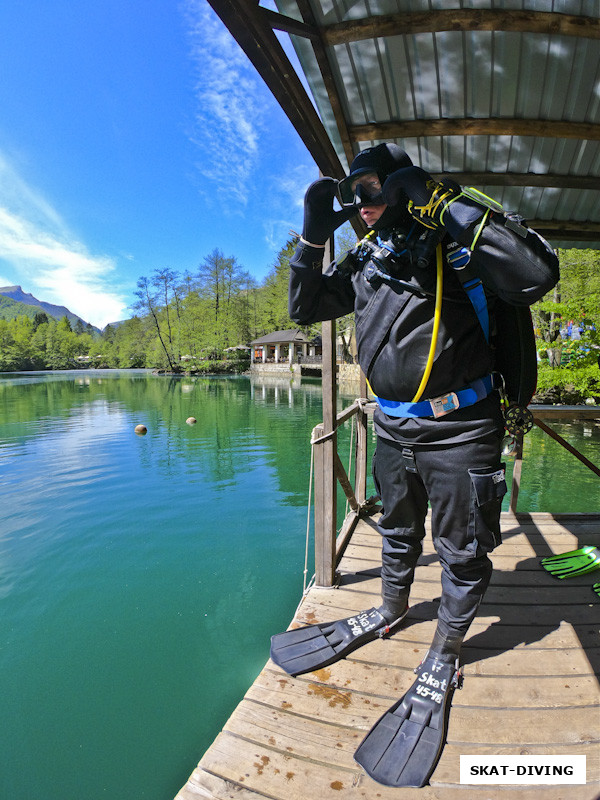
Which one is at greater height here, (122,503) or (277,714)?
(277,714)

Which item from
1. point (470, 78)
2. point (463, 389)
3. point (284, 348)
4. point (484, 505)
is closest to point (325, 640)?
point (484, 505)

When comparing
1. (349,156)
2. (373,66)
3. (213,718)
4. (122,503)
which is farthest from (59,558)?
(373,66)

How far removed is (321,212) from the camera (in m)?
1.80

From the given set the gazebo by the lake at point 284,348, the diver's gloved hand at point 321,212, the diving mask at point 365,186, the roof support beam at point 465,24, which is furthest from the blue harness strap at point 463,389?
the gazebo by the lake at point 284,348

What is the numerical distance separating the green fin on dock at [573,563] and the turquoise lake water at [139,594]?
2206 mm

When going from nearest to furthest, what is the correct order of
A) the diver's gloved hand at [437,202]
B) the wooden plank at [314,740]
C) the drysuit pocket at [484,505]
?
the diver's gloved hand at [437,202]
the wooden plank at [314,740]
the drysuit pocket at [484,505]

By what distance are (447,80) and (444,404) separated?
205 centimetres

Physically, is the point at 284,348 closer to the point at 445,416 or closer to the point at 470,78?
the point at 470,78

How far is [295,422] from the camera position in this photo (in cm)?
1549

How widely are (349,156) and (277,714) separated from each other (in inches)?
130

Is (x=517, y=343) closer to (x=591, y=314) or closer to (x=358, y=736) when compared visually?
(x=358, y=736)

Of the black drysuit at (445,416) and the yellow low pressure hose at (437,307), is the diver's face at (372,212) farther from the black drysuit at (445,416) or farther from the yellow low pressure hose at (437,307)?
the yellow low pressure hose at (437,307)

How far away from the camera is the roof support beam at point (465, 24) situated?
1935mm

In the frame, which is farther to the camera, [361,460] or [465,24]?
[361,460]
